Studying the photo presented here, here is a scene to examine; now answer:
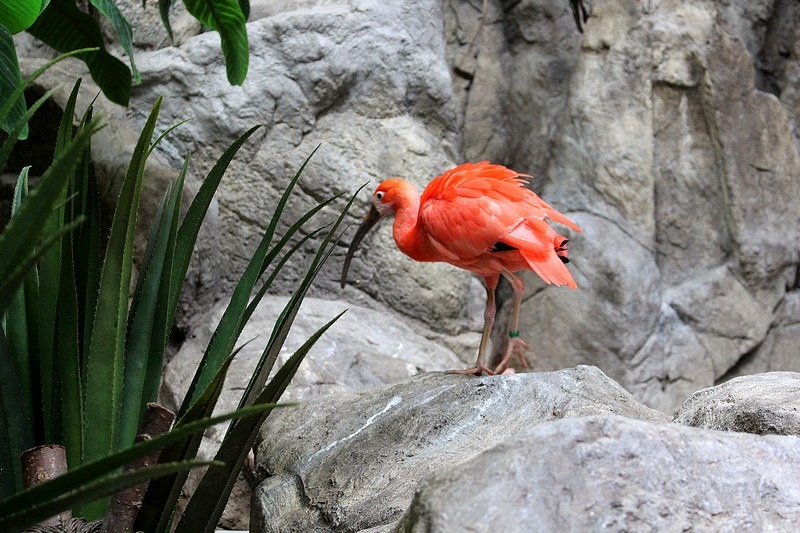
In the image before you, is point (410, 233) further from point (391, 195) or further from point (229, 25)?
point (229, 25)

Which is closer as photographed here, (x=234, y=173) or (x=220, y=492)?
(x=220, y=492)

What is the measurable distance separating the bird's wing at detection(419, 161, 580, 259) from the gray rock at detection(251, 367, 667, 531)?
539 mm

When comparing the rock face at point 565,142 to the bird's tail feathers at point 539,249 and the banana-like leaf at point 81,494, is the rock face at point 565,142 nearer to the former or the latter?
the bird's tail feathers at point 539,249

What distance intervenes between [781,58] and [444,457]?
4576mm

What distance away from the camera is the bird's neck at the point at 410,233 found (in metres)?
3.06

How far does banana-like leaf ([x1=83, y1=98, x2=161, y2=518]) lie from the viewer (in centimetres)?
157

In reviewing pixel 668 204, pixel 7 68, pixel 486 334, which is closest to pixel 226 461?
pixel 7 68

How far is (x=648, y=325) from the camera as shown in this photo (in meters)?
4.93

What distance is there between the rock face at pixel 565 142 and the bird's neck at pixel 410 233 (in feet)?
3.73

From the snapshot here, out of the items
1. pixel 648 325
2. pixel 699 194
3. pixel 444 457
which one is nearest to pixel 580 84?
pixel 699 194

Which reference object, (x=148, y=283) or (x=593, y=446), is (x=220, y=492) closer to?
(x=148, y=283)

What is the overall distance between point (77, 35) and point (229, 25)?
610 mm

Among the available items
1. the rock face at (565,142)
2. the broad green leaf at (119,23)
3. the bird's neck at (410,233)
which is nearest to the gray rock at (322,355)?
the rock face at (565,142)

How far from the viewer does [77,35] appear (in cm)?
288
